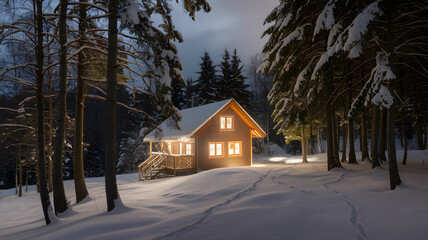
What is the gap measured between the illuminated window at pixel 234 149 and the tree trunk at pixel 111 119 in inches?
544

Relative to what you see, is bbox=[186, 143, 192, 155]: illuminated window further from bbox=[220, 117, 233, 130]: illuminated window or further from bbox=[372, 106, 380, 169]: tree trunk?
bbox=[372, 106, 380, 169]: tree trunk

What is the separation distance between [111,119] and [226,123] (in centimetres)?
1363

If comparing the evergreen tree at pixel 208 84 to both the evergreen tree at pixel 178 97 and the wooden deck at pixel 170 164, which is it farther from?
the wooden deck at pixel 170 164

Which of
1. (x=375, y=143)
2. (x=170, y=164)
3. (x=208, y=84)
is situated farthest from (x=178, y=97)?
(x=375, y=143)

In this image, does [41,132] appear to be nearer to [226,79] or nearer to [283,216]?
[283,216]

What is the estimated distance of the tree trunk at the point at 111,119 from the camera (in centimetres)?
639

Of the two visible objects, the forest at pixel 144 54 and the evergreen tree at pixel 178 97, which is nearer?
the forest at pixel 144 54

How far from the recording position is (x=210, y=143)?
18.8 meters

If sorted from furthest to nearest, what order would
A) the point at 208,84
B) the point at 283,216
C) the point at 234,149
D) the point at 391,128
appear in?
the point at 208,84
the point at 234,149
the point at 391,128
the point at 283,216

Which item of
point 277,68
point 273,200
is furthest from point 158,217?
point 277,68

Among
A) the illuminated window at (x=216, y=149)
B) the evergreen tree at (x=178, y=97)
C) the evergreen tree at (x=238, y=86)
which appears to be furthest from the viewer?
the evergreen tree at (x=178, y=97)

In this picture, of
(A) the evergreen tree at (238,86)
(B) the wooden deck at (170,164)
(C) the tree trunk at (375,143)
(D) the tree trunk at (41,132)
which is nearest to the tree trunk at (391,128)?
(C) the tree trunk at (375,143)

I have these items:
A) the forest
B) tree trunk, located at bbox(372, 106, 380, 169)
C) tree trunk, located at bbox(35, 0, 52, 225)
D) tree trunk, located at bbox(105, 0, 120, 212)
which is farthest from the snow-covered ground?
tree trunk, located at bbox(372, 106, 380, 169)

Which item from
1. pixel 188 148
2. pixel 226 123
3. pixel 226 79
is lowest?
pixel 188 148
